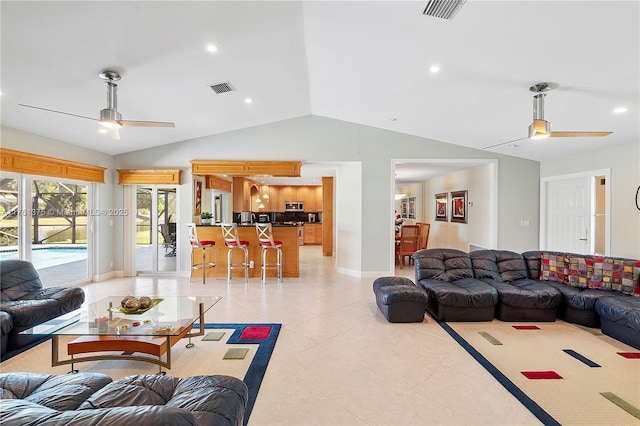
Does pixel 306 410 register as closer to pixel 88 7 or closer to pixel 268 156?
pixel 88 7

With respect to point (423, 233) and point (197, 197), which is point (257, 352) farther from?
point (423, 233)

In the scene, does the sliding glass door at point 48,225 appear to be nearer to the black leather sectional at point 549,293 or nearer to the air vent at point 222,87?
the air vent at point 222,87

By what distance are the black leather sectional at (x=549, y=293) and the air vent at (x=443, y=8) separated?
9.88 ft

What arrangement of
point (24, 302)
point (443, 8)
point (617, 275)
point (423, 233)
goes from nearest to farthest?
point (443, 8)
point (24, 302)
point (617, 275)
point (423, 233)

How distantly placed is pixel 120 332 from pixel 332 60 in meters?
3.75

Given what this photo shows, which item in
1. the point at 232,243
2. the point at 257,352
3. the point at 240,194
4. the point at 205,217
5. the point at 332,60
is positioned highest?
the point at 332,60

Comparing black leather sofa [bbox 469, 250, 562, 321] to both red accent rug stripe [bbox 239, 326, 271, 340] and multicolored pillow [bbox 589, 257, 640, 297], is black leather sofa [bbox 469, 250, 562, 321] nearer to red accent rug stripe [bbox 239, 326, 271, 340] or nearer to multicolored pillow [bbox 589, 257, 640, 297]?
multicolored pillow [bbox 589, 257, 640, 297]

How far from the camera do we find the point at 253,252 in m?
6.43

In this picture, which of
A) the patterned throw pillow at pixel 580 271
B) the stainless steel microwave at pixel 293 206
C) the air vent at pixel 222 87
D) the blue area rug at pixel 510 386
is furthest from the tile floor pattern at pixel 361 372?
the stainless steel microwave at pixel 293 206

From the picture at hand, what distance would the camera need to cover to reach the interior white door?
5383mm

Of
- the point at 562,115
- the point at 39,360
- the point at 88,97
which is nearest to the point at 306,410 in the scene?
the point at 39,360

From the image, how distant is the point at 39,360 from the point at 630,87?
656 centimetres

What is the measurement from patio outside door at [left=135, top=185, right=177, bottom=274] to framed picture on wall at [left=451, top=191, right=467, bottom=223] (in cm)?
695

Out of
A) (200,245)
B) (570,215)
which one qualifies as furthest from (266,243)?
(570,215)
